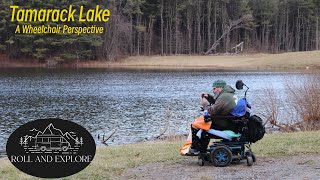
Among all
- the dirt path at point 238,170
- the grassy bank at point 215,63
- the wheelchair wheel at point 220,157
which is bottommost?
the grassy bank at point 215,63

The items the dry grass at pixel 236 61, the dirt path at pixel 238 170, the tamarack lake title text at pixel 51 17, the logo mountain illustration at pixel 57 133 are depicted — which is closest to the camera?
the logo mountain illustration at pixel 57 133

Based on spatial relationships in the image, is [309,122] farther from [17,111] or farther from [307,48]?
[307,48]

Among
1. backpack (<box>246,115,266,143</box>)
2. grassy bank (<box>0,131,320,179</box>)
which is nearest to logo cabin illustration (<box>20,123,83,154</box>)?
grassy bank (<box>0,131,320,179</box>)

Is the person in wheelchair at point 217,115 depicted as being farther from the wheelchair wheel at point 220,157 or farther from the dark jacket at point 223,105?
the wheelchair wheel at point 220,157

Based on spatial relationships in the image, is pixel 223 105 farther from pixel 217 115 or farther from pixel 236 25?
pixel 236 25

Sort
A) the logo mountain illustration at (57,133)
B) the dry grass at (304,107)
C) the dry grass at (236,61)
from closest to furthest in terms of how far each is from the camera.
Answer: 1. the logo mountain illustration at (57,133)
2. the dry grass at (304,107)
3. the dry grass at (236,61)

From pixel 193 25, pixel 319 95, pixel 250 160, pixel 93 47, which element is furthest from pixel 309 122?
pixel 193 25

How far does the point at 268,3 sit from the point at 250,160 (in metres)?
83.3

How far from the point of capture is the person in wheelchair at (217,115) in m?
8.39

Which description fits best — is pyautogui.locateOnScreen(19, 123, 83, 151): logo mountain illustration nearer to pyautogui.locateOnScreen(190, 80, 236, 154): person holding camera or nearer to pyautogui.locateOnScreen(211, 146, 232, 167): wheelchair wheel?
pyautogui.locateOnScreen(190, 80, 236, 154): person holding camera

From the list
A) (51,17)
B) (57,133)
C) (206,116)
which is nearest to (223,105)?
(206,116)

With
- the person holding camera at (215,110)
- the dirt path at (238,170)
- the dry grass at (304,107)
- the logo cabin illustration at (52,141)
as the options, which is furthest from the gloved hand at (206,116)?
the dry grass at (304,107)

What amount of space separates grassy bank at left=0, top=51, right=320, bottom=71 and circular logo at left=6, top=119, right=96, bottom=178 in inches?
2160

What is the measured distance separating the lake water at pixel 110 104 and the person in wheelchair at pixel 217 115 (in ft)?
29.6
